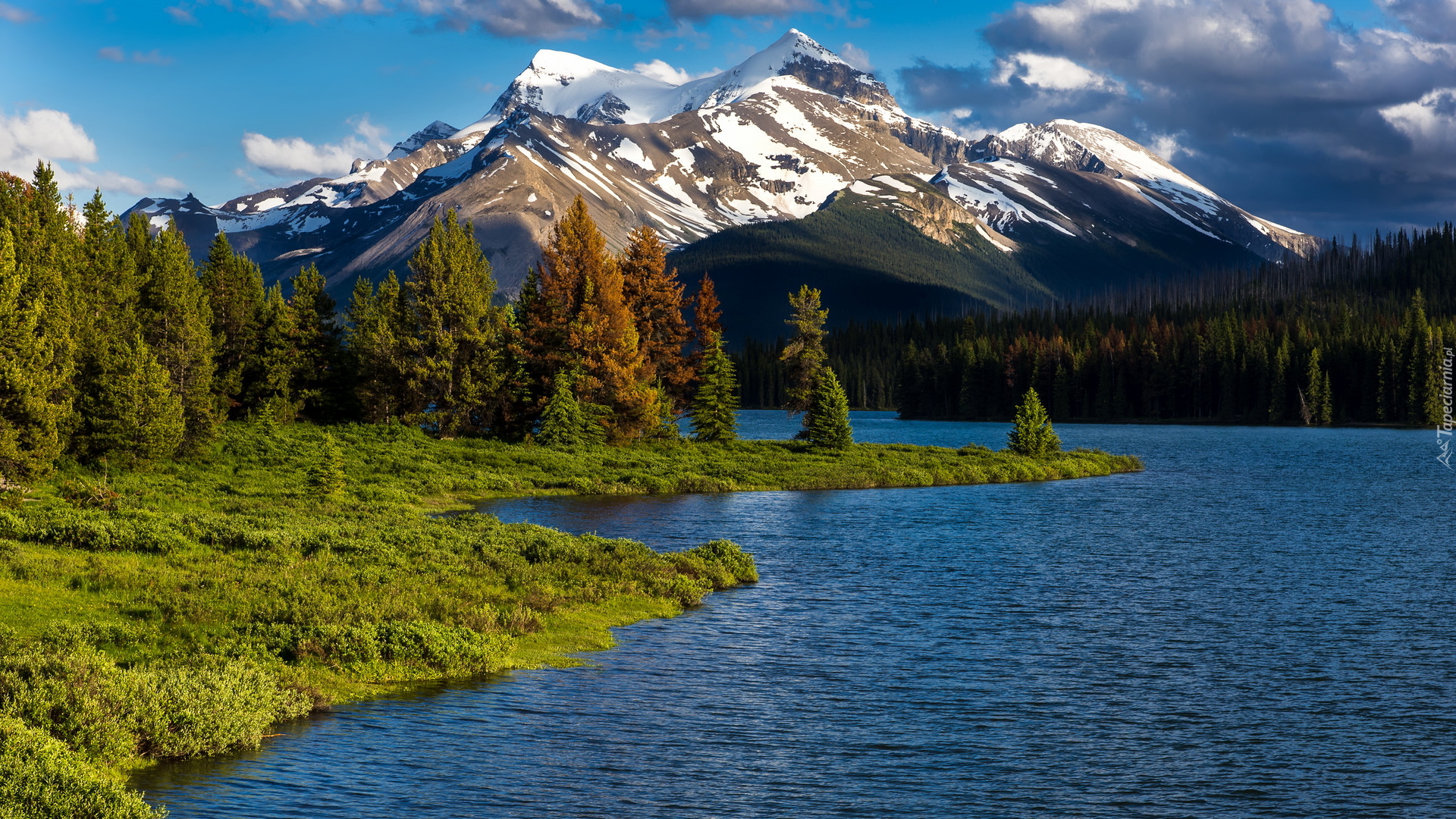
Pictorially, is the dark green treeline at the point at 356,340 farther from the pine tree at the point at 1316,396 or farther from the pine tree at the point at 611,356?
the pine tree at the point at 1316,396

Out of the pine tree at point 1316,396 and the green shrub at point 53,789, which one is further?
the pine tree at point 1316,396

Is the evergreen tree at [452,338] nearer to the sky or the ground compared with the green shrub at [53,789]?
nearer to the sky

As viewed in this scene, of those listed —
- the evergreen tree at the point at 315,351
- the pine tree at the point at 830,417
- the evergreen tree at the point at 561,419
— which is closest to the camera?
the evergreen tree at the point at 561,419

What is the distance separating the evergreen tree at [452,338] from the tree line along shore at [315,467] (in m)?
0.22

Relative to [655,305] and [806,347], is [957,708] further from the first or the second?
[806,347]

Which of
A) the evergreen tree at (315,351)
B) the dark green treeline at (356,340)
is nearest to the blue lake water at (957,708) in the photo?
the dark green treeline at (356,340)

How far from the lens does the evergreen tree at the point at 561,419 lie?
78.7 m

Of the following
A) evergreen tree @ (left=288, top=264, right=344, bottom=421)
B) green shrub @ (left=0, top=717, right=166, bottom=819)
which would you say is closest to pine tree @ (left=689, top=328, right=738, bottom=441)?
evergreen tree @ (left=288, top=264, right=344, bottom=421)

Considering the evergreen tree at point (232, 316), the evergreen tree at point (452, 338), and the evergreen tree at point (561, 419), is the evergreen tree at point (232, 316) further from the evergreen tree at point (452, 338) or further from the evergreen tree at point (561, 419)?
the evergreen tree at point (561, 419)

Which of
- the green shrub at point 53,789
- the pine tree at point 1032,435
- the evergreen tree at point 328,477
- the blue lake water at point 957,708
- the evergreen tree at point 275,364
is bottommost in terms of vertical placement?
the blue lake water at point 957,708

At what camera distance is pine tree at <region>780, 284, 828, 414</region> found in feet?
316

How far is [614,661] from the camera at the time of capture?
26859mm

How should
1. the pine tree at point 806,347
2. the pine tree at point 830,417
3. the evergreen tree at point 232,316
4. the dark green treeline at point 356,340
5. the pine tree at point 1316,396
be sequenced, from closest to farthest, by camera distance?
the dark green treeline at point 356,340 → the evergreen tree at point 232,316 → the pine tree at point 830,417 → the pine tree at point 806,347 → the pine tree at point 1316,396

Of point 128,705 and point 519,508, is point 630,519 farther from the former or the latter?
point 128,705
